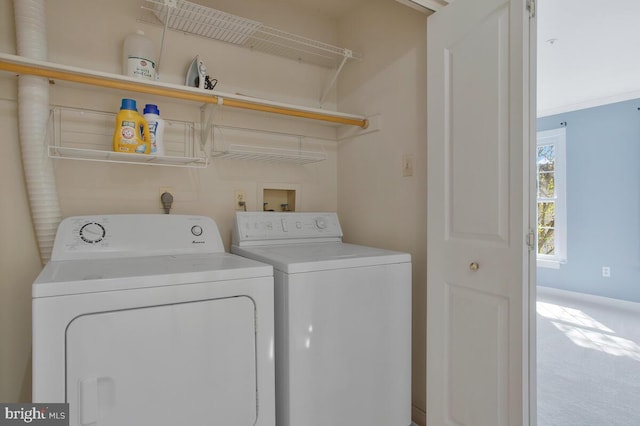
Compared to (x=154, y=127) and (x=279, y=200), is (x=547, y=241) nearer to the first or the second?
(x=279, y=200)

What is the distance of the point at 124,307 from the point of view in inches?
45.1

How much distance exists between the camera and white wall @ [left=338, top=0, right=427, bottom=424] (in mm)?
1914

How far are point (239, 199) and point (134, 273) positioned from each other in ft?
3.42

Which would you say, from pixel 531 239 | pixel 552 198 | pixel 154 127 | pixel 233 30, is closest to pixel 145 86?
pixel 154 127

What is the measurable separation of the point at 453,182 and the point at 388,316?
26.4 inches

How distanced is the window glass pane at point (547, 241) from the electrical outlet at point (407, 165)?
13.6ft

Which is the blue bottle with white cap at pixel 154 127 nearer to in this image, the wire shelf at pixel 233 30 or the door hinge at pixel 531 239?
the wire shelf at pixel 233 30

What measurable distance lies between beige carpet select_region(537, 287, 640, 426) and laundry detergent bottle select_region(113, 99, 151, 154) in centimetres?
251

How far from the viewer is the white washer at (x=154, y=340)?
3.52 feet

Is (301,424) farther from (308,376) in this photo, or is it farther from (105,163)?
(105,163)

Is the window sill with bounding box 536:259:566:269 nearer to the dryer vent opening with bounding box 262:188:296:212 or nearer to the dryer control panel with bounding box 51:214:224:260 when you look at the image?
the dryer vent opening with bounding box 262:188:296:212

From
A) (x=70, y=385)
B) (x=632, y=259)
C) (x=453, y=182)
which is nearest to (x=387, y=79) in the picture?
(x=453, y=182)

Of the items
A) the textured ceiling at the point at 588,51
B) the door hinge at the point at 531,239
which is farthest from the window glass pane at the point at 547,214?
the door hinge at the point at 531,239

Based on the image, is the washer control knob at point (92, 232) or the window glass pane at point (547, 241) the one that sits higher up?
the washer control knob at point (92, 232)
